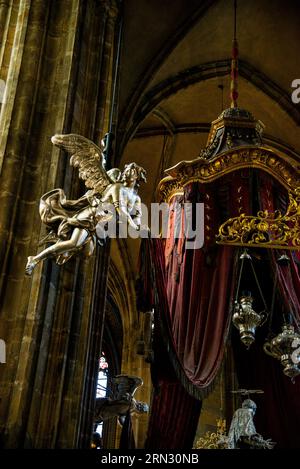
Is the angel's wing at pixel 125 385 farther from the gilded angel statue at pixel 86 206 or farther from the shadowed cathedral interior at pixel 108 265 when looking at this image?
the gilded angel statue at pixel 86 206

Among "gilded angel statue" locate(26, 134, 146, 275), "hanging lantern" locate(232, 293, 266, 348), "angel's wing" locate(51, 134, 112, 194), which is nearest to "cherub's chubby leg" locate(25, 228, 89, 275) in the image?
"gilded angel statue" locate(26, 134, 146, 275)

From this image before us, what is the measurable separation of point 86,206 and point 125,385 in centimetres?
209

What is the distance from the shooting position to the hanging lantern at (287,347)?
24.0ft

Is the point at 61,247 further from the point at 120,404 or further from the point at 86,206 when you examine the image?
the point at 120,404

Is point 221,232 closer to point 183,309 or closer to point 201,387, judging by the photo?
point 183,309

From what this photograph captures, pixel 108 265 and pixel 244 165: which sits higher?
pixel 244 165

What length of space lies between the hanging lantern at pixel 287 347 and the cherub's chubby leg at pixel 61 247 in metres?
2.36

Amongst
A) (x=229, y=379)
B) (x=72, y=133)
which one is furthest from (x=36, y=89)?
(x=229, y=379)

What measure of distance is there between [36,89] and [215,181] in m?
2.09

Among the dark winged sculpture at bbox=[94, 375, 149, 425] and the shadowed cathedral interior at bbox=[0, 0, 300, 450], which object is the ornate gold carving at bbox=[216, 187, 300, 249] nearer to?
the shadowed cathedral interior at bbox=[0, 0, 300, 450]

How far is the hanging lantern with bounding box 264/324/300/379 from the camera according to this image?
7329 mm

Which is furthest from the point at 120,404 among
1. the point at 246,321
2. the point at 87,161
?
the point at 87,161

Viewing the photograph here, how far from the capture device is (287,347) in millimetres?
7547
